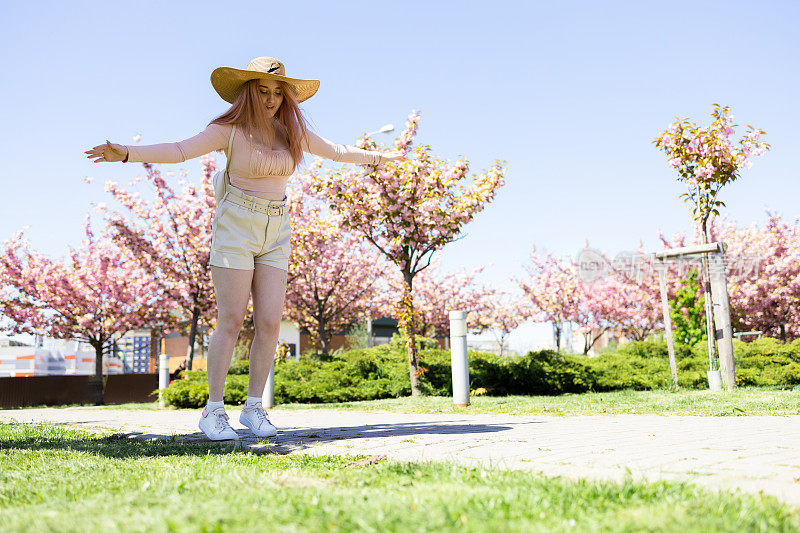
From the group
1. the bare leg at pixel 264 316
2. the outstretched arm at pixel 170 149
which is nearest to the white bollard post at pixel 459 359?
the bare leg at pixel 264 316

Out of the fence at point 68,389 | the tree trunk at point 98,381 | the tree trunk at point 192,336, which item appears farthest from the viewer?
the fence at point 68,389

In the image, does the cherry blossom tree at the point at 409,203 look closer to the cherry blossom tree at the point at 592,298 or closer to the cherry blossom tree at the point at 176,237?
the cherry blossom tree at the point at 176,237

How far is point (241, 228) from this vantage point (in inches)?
161

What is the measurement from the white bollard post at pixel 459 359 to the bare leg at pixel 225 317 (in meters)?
4.18

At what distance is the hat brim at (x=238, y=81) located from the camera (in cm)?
404

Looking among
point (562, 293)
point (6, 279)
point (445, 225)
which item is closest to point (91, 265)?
point (6, 279)

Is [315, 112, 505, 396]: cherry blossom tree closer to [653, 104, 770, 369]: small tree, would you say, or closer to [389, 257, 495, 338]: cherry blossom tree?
[653, 104, 770, 369]: small tree

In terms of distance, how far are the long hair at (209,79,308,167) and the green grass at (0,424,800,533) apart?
2.26 metres

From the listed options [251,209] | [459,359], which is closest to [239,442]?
[251,209]

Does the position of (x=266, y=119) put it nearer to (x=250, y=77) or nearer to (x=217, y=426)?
(x=250, y=77)

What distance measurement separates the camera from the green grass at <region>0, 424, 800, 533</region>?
1583 mm

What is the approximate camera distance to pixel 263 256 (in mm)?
4262

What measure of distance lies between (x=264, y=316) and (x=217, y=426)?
0.78 meters

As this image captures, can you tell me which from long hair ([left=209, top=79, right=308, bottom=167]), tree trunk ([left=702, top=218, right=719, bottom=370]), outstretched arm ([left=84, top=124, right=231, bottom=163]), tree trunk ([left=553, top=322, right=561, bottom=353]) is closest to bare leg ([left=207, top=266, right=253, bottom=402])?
outstretched arm ([left=84, top=124, right=231, bottom=163])
